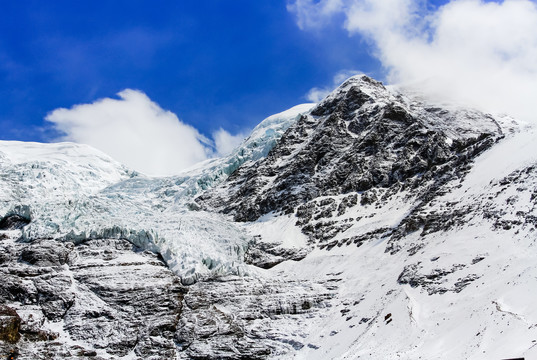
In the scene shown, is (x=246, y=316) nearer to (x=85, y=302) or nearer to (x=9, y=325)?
(x=85, y=302)

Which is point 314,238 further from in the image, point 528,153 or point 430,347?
point 430,347

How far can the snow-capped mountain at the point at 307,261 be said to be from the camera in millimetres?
48219

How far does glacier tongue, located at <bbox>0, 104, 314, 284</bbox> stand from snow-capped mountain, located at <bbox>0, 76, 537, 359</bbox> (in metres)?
0.44

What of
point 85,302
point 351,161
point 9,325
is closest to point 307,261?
point 351,161

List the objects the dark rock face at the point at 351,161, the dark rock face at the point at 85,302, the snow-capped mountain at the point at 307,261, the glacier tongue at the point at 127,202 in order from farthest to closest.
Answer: the dark rock face at the point at 351,161 < the glacier tongue at the point at 127,202 < the dark rock face at the point at 85,302 < the snow-capped mountain at the point at 307,261

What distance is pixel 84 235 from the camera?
240ft

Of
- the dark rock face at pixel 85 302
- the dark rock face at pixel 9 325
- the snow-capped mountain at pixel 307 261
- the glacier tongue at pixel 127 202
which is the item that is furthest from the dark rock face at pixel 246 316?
the dark rock face at pixel 9 325

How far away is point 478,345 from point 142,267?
42835mm

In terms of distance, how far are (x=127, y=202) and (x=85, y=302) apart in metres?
35.1

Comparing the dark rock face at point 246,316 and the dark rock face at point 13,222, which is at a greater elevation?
the dark rock face at point 13,222

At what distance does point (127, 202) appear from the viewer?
311 feet

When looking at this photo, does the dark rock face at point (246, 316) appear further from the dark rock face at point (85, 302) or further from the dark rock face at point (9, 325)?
the dark rock face at point (9, 325)

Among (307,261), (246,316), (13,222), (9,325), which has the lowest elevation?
(246,316)

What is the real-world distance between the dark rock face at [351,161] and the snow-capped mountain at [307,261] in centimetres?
37
